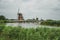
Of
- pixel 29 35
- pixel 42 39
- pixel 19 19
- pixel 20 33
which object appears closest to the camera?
pixel 42 39

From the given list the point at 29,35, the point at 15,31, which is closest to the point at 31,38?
the point at 29,35

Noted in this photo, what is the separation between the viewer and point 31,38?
11.2 metres

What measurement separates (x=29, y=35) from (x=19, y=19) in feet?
110

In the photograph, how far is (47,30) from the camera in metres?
12.2

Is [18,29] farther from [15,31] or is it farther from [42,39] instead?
→ [42,39]

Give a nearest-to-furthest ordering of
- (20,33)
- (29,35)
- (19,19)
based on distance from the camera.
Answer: (29,35)
(20,33)
(19,19)

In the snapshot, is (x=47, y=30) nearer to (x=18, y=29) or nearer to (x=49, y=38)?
(x=49, y=38)

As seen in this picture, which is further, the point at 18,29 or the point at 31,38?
the point at 18,29

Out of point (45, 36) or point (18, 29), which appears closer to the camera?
point (45, 36)

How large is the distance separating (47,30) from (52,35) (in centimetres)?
104

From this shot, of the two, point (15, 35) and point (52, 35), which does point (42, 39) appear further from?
point (15, 35)

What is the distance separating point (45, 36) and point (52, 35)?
1.31ft

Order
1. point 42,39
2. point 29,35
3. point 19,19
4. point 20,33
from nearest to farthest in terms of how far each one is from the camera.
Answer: point 42,39 < point 29,35 < point 20,33 < point 19,19

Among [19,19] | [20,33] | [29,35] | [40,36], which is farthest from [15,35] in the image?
[19,19]
